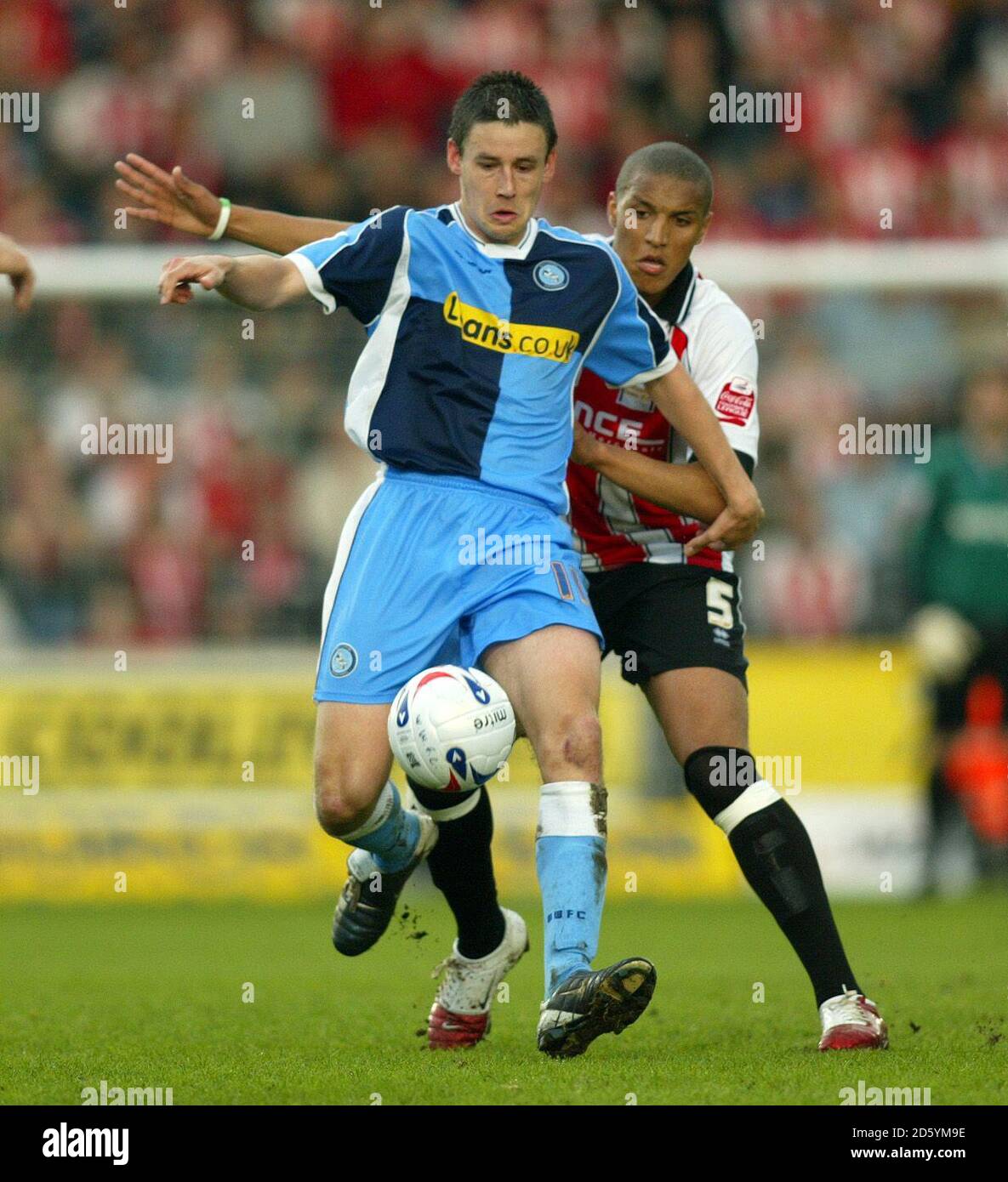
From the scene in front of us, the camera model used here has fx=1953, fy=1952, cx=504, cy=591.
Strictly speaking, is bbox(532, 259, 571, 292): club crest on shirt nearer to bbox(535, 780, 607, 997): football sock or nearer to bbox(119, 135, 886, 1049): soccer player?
bbox(119, 135, 886, 1049): soccer player

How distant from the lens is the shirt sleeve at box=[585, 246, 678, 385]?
5578 millimetres

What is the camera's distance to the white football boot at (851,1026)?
521 cm

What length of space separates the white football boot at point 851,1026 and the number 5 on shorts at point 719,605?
114 cm

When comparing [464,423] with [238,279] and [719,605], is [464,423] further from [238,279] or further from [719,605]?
[719,605]

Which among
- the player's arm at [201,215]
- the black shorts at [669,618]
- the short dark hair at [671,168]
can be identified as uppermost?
the short dark hair at [671,168]

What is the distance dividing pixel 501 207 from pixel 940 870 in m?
6.97

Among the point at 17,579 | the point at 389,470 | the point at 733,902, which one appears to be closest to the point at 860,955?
the point at 733,902

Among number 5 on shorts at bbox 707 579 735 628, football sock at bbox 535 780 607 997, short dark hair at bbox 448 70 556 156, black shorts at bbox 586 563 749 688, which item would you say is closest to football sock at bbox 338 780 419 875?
football sock at bbox 535 780 607 997

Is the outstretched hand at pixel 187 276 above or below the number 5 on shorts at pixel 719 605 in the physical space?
above

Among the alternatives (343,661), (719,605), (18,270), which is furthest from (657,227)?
(18,270)

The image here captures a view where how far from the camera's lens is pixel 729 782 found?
552 centimetres

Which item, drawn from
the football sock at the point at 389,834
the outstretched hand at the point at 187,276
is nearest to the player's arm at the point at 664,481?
the football sock at the point at 389,834

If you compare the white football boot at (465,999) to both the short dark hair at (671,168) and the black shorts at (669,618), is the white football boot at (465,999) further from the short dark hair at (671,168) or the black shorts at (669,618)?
the short dark hair at (671,168)

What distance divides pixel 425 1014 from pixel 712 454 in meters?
2.10
